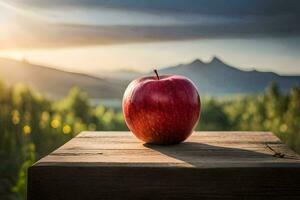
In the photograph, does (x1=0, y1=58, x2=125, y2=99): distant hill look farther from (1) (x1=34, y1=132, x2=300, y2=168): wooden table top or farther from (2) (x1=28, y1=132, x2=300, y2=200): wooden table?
(2) (x1=28, y1=132, x2=300, y2=200): wooden table

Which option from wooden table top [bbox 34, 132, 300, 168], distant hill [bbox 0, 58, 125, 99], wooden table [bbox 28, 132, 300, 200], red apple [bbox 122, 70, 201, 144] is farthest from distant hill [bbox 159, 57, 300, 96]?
wooden table [bbox 28, 132, 300, 200]

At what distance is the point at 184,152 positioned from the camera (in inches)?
48.4

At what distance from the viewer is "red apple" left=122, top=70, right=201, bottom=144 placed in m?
1.28

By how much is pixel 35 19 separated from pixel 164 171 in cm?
180

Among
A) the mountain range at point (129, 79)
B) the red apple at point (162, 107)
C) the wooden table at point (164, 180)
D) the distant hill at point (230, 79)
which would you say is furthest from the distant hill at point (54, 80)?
the wooden table at point (164, 180)

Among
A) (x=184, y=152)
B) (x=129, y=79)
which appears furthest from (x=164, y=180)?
(x=129, y=79)

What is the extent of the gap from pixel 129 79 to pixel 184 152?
1.44m

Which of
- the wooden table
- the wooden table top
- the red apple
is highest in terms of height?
the red apple

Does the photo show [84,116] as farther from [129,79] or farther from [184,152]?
[184,152]

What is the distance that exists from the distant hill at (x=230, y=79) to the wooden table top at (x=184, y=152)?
3.67 ft

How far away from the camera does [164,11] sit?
8.67 feet

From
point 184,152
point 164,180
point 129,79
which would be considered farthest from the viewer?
point 129,79

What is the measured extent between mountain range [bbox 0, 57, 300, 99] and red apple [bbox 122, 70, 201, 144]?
51.1 inches

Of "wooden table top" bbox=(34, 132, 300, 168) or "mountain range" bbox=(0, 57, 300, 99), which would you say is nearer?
"wooden table top" bbox=(34, 132, 300, 168)
